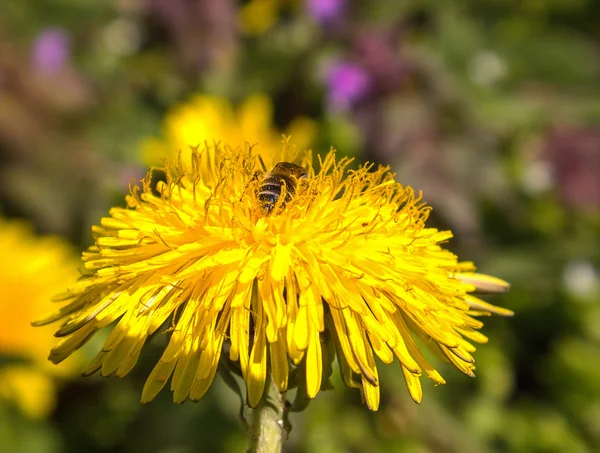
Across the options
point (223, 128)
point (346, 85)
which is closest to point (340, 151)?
point (346, 85)

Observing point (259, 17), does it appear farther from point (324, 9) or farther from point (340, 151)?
point (340, 151)

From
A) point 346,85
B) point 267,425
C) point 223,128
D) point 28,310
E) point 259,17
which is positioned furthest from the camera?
point 259,17

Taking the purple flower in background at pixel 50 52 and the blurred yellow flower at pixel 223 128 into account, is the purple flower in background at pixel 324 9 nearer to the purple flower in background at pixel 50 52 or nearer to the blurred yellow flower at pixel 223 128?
the blurred yellow flower at pixel 223 128

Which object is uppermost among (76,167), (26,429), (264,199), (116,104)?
(116,104)

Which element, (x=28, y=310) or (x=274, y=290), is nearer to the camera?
(x=274, y=290)

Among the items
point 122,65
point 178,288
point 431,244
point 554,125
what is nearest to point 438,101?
point 554,125

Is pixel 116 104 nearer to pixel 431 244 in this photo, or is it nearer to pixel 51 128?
pixel 51 128
